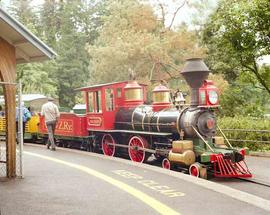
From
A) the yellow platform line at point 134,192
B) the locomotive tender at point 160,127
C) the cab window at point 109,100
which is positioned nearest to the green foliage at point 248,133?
the locomotive tender at point 160,127

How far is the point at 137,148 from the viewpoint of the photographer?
12781 millimetres

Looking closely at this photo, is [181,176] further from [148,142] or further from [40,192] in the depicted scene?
[148,142]

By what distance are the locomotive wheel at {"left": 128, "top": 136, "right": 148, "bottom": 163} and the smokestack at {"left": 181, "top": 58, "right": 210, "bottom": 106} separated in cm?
237

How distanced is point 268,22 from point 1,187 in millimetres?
10806

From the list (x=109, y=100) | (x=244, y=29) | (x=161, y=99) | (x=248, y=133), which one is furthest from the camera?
(x=248, y=133)

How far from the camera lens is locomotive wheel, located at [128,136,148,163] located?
12698 millimetres

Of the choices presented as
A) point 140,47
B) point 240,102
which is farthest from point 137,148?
point 140,47

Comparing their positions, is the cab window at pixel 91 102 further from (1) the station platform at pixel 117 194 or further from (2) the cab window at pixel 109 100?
(1) the station platform at pixel 117 194

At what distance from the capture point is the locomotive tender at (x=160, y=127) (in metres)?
10.4

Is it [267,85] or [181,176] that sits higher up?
[267,85]

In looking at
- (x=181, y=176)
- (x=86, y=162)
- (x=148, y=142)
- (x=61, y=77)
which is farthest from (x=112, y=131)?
(x=61, y=77)

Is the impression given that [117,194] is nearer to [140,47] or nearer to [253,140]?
[253,140]

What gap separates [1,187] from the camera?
7.53 metres

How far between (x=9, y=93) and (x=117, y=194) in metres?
3.16
